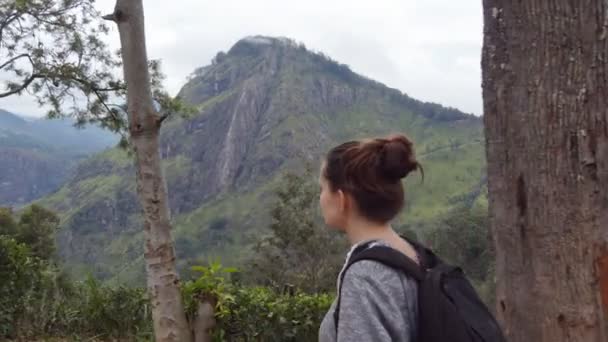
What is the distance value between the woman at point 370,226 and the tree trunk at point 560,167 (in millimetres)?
445

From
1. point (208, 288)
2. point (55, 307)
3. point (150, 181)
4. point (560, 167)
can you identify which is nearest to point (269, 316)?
point (208, 288)

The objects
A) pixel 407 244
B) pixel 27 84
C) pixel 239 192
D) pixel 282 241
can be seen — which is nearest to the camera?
pixel 407 244

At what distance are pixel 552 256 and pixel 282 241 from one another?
68.5 ft

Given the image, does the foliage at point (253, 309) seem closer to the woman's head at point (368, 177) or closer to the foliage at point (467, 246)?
the woman's head at point (368, 177)

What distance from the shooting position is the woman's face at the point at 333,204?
1.82 metres

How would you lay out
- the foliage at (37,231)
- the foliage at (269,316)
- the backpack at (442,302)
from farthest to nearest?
1. the foliage at (37,231)
2. the foliage at (269,316)
3. the backpack at (442,302)

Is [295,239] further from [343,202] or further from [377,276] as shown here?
[377,276]

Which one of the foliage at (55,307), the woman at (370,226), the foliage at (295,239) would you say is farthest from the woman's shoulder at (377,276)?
the foliage at (295,239)

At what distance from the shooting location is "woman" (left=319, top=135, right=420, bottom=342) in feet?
5.40

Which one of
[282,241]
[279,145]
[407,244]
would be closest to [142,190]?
[407,244]

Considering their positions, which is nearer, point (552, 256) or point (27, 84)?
point (552, 256)

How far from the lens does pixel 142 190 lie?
5.34 meters

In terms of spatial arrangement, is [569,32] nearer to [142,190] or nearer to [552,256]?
[552,256]

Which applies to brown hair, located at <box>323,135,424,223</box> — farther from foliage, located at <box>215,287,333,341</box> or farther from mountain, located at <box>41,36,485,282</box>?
mountain, located at <box>41,36,485,282</box>
